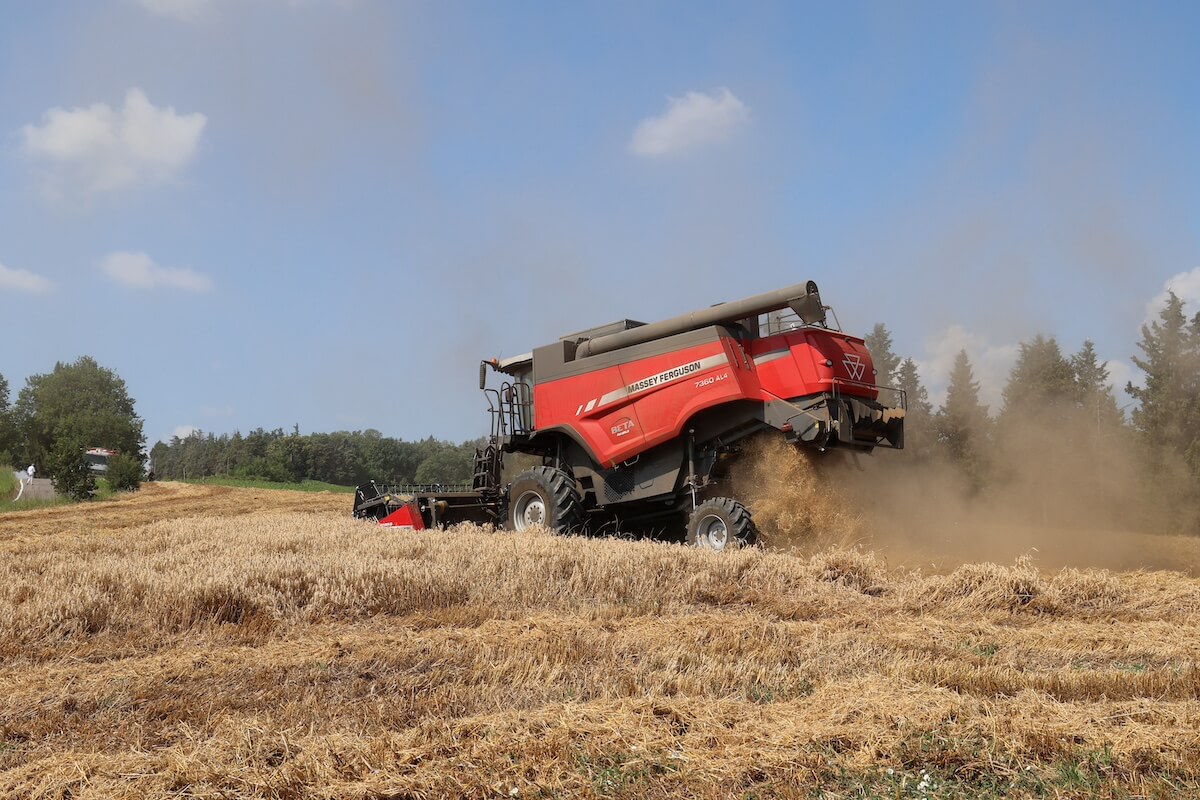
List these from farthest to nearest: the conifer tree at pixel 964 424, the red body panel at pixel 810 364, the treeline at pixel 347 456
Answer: the treeline at pixel 347 456
the conifer tree at pixel 964 424
the red body panel at pixel 810 364

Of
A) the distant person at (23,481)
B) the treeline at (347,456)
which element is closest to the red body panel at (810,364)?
the distant person at (23,481)

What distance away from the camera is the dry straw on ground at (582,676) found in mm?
2873

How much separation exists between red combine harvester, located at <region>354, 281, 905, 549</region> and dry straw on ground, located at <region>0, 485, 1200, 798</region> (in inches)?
82.9

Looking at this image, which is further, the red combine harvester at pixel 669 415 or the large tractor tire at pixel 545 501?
the large tractor tire at pixel 545 501

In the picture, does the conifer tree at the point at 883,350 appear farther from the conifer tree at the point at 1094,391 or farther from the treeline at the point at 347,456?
the treeline at the point at 347,456

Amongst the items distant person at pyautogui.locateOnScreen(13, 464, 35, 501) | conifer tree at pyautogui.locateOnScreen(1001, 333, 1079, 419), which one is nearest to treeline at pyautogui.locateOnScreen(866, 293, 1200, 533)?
conifer tree at pyautogui.locateOnScreen(1001, 333, 1079, 419)

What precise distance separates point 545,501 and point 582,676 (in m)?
6.88

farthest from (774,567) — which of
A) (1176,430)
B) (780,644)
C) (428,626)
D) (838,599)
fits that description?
(1176,430)

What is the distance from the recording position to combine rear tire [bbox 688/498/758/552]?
29.2 feet

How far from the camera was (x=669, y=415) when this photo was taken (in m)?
10.0

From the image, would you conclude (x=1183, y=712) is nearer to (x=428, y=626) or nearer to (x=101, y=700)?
(x=428, y=626)

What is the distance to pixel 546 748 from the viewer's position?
3059 millimetres

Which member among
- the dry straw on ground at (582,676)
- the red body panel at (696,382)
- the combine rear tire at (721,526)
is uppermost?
the red body panel at (696,382)

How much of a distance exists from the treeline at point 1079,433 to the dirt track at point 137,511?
12.0 metres
